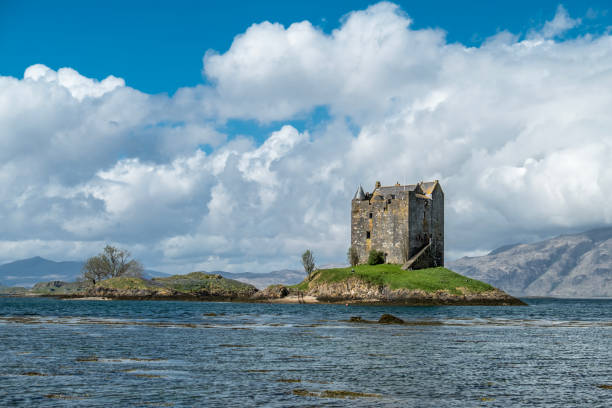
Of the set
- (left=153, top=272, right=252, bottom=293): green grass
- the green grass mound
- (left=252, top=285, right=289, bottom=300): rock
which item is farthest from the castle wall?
the green grass mound

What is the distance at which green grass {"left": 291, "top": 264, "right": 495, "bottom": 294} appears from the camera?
126188 mm

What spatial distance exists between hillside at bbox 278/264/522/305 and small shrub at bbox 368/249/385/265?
24.7 ft

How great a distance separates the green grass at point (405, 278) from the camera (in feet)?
414

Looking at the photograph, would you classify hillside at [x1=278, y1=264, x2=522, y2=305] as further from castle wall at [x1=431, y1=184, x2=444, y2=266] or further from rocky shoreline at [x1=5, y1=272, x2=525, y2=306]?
castle wall at [x1=431, y1=184, x2=444, y2=266]

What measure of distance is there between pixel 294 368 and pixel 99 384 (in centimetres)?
884

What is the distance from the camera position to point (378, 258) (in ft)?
485

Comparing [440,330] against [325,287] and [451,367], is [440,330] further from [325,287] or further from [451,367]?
[325,287]

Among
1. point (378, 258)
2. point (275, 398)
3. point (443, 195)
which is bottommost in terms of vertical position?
point (275, 398)

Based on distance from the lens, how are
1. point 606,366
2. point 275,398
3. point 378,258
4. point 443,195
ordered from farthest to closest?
point 443,195
point 378,258
point 606,366
point 275,398

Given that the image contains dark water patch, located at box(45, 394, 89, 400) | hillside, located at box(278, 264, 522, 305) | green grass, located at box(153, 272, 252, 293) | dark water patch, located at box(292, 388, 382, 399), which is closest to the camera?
dark water patch, located at box(45, 394, 89, 400)

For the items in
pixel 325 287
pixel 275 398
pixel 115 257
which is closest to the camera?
pixel 275 398

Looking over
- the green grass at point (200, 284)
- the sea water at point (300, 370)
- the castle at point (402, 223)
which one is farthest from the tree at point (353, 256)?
the sea water at point (300, 370)

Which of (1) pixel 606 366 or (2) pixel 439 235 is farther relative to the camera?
(2) pixel 439 235

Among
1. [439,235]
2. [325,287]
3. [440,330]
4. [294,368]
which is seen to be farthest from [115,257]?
[294,368]
